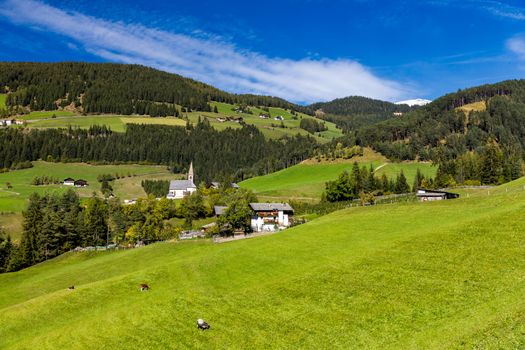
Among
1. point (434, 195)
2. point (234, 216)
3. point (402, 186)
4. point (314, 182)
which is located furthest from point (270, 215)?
point (314, 182)

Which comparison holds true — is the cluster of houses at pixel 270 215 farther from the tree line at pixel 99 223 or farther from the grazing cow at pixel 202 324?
the grazing cow at pixel 202 324

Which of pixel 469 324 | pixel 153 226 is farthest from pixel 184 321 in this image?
pixel 153 226

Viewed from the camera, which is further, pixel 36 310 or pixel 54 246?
pixel 54 246

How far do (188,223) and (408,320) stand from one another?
4200 inches

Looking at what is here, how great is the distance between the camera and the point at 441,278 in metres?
35.7

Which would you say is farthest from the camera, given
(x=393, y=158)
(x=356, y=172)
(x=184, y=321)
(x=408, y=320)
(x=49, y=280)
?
(x=393, y=158)

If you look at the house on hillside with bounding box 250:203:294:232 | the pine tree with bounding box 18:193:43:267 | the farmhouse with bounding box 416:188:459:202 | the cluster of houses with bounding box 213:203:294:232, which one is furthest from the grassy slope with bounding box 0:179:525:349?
the house on hillside with bounding box 250:203:294:232

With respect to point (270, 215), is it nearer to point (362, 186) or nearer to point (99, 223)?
point (362, 186)

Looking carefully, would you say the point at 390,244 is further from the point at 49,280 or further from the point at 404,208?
the point at 49,280

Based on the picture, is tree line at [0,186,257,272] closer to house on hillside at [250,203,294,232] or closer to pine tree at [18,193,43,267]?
pine tree at [18,193,43,267]

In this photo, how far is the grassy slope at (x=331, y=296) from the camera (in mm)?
29328

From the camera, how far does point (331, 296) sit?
121 feet

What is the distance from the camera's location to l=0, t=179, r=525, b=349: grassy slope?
2933 cm

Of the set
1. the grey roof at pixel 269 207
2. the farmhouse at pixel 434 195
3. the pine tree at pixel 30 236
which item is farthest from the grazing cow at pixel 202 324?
the grey roof at pixel 269 207
